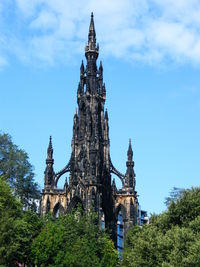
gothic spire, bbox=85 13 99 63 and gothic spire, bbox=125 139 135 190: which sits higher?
gothic spire, bbox=85 13 99 63

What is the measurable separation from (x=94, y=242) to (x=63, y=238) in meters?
3.20

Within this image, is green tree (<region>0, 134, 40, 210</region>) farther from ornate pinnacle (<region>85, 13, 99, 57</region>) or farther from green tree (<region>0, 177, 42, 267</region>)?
ornate pinnacle (<region>85, 13, 99, 57</region>)

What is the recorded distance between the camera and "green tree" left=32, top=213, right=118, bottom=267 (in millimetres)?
41156

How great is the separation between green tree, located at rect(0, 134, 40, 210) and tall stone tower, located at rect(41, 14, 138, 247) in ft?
13.3

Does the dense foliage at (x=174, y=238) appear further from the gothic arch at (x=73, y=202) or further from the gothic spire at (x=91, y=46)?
the gothic spire at (x=91, y=46)

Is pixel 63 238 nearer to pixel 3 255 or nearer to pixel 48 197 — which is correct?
pixel 3 255

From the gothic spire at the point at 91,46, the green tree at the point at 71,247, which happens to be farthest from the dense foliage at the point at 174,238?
the gothic spire at the point at 91,46

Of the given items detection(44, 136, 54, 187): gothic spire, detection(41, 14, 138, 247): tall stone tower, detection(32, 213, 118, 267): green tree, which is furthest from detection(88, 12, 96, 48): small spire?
detection(32, 213, 118, 267): green tree

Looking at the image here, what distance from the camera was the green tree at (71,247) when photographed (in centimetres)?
4116

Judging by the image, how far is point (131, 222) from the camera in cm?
5944

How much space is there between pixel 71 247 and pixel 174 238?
31.4 feet

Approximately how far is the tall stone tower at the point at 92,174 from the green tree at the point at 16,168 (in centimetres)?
404

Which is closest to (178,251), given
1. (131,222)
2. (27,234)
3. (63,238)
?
(63,238)

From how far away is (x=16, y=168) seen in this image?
178 ft
